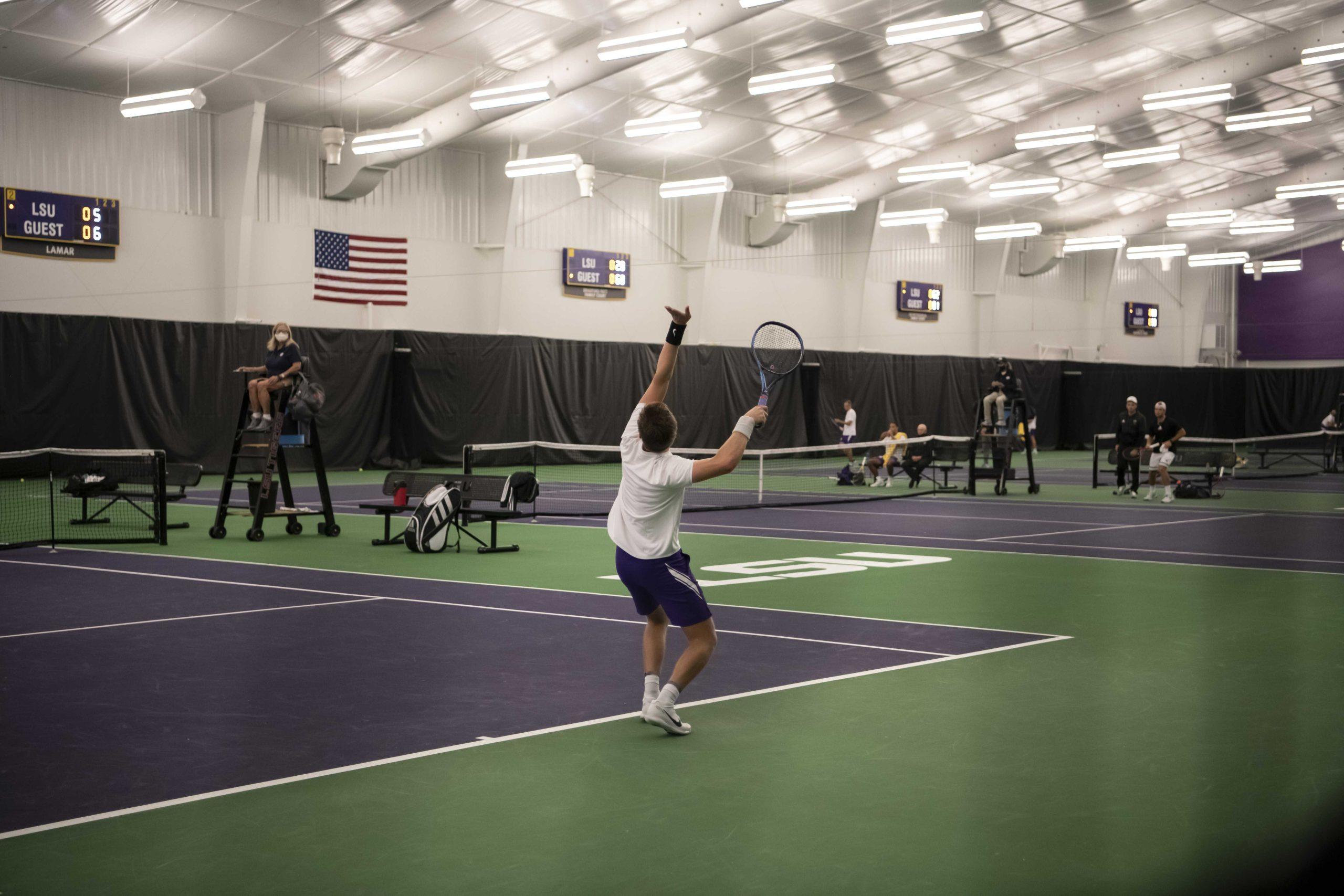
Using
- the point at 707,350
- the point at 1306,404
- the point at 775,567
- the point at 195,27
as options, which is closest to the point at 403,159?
the point at 195,27

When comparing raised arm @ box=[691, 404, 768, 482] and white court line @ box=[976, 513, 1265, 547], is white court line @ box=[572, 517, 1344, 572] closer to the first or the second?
white court line @ box=[976, 513, 1265, 547]

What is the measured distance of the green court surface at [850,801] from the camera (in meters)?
3.92

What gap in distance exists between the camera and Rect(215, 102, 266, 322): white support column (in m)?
23.8

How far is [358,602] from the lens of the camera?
9.39m

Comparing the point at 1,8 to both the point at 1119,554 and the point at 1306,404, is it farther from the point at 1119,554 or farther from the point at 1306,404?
the point at 1306,404

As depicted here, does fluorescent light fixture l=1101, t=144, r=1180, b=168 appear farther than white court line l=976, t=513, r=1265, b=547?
Yes

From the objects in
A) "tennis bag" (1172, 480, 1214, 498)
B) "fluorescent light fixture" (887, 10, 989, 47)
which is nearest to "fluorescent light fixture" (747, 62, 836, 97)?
"fluorescent light fixture" (887, 10, 989, 47)

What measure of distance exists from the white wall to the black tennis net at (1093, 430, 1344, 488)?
736 centimetres

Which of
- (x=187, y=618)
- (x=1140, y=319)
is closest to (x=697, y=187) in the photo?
(x=187, y=618)

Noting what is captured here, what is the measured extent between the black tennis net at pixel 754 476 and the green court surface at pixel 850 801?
29.0ft

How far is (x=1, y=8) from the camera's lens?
1920 centimetres

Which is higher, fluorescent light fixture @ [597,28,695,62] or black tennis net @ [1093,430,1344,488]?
fluorescent light fixture @ [597,28,695,62]

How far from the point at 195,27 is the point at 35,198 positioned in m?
3.94

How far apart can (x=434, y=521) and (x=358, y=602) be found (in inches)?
126
